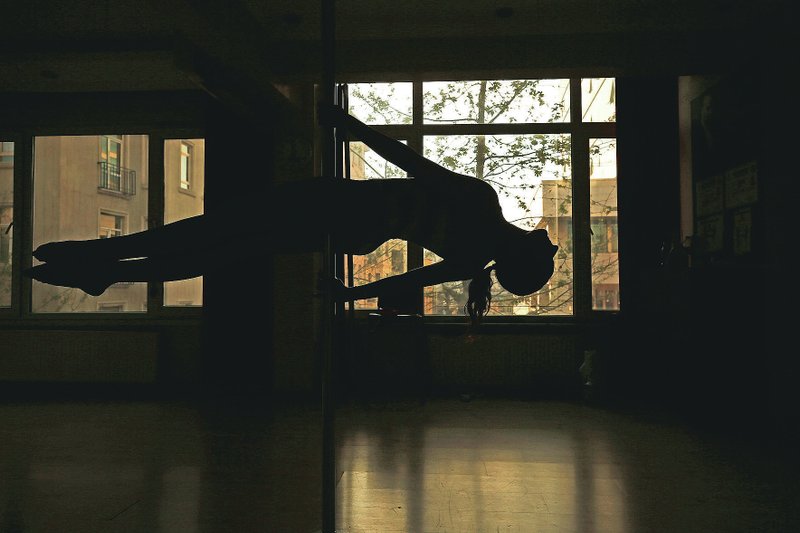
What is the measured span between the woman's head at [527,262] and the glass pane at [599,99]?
412cm

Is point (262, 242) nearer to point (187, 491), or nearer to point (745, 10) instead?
point (187, 491)

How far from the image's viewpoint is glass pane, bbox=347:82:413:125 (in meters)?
5.85

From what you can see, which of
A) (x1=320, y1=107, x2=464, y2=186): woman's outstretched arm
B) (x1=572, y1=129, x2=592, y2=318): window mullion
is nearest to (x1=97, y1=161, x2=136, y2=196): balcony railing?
(x1=572, y1=129, x2=592, y2=318): window mullion

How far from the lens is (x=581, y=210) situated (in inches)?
226

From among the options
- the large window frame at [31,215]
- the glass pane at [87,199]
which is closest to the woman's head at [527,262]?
the large window frame at [31,215]

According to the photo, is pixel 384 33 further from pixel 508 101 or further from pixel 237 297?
pixel 237 297

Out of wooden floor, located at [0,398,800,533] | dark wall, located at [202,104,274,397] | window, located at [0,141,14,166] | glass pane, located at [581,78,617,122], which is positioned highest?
glass pane, located at [581,78,617,122]

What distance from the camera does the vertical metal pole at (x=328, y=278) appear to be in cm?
189

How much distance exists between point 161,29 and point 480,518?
417cm

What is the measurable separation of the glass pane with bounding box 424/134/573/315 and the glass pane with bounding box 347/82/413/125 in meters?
0.63

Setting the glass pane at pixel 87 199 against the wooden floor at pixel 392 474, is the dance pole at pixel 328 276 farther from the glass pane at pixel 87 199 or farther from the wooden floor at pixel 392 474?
the glass pane at pixel 87 199

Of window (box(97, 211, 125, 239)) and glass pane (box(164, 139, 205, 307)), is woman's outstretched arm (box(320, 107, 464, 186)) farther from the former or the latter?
window (box(97, 211, 125, 239))

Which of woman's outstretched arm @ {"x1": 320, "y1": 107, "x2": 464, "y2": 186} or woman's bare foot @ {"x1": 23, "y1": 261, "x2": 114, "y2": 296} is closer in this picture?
woman's outstretched arm @ {"x1": 320, "y1": 107, "x2": 464, "y2": 186}

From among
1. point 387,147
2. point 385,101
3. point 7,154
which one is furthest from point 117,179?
point 387,147
